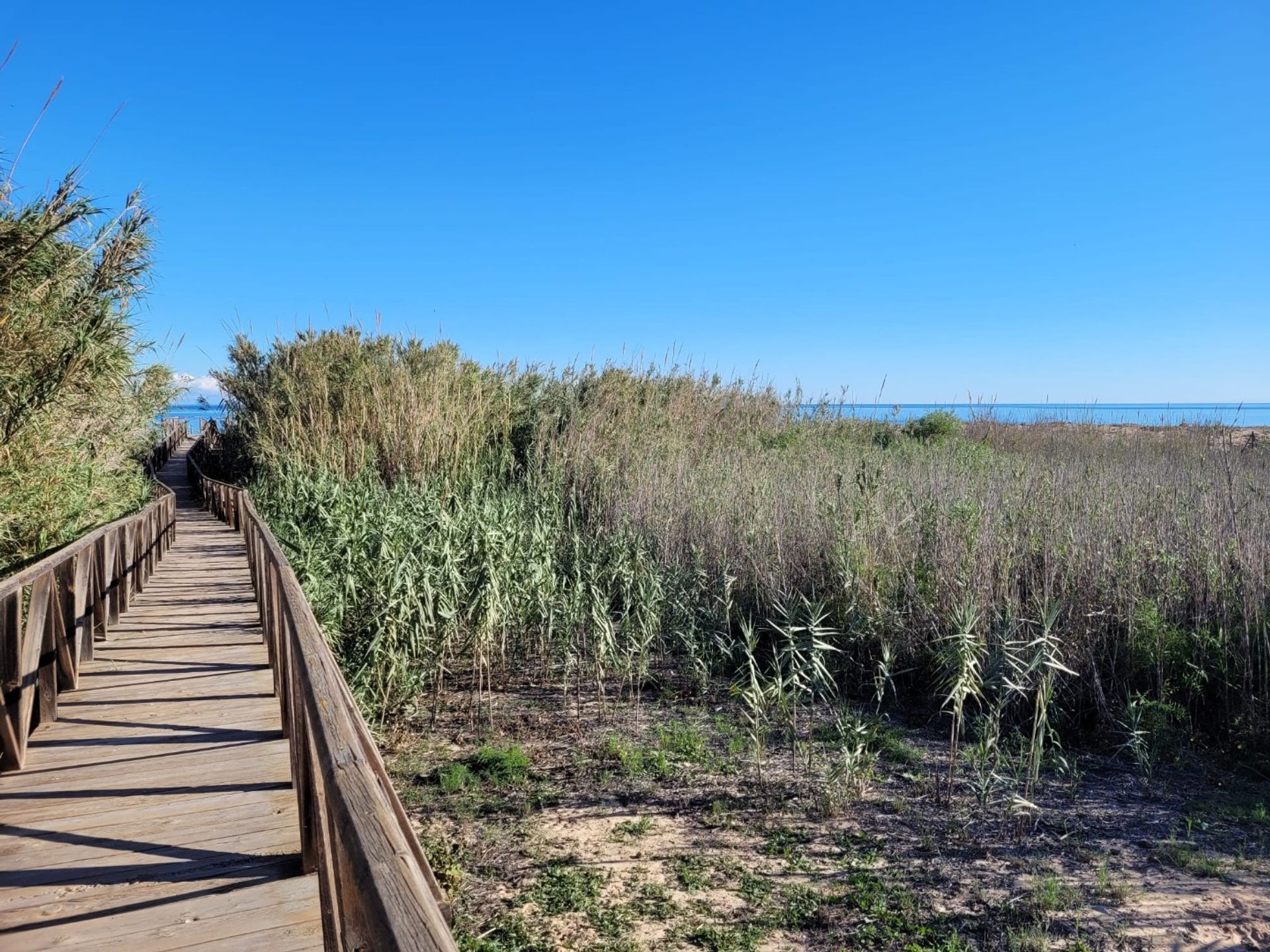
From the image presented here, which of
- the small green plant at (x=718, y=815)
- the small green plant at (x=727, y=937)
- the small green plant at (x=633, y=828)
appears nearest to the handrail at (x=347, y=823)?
the small green plant at (x=727, y=937)

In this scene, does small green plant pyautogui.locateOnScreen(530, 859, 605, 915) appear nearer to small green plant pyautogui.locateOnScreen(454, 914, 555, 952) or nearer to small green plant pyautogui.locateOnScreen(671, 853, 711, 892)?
small green plant pyautogui.locateOnScreen(454, 914, 555, 952)

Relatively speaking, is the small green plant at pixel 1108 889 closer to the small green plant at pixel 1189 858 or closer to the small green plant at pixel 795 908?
the small green plant at pixel 1189 858

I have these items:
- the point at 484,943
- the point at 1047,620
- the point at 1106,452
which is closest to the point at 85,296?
the point at 484,943

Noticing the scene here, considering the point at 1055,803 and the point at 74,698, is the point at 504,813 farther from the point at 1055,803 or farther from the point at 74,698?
the point at 1055,803

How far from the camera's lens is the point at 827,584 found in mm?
6961

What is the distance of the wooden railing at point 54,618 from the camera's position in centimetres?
354

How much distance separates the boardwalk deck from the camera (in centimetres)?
238

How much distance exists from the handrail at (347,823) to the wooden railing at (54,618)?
1.17 meters

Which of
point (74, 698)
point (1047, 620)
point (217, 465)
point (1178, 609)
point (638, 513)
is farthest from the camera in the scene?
point (217, 465)

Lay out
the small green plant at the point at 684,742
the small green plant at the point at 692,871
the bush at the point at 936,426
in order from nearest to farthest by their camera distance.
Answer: the small green plant at the point at 692,871 < the small green plant at the point at 684,742 < the bush at the point at 936,426

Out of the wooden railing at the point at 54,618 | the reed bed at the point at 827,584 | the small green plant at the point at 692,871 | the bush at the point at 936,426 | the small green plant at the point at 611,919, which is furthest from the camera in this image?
the bush at the point at 936,426

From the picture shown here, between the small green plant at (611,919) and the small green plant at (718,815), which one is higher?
the small green plant at (718,815)

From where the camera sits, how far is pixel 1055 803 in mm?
4430

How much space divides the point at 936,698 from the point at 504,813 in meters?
3.47
